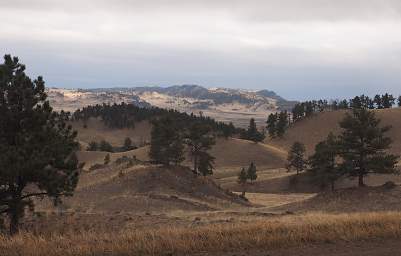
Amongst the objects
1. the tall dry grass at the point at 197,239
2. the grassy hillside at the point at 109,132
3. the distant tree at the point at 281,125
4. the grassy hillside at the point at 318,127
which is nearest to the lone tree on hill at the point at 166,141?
the tall dry grass at the point at 197,239

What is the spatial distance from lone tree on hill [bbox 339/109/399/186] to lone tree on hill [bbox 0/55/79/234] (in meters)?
25.6

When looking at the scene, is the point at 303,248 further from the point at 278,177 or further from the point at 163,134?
the point at 278,177

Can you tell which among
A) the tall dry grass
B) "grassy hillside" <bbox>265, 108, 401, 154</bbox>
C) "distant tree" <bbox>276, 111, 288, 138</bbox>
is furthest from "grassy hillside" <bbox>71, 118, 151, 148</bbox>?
the tall dry grass

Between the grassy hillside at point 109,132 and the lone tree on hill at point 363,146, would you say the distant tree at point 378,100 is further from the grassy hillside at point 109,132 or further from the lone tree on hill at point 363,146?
the lone tree on hill at point 363,146

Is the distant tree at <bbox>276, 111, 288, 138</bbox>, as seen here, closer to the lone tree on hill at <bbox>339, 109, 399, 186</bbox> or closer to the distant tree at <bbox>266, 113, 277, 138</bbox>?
the distant tree at <bbox>266, 113, 277, 138</bbox>

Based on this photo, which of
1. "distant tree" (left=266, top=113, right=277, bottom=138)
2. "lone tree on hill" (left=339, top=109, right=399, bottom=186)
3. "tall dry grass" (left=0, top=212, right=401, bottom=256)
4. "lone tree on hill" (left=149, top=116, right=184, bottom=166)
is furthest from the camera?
"distant tree" (left=266, top=113, right=277, bottom=138)

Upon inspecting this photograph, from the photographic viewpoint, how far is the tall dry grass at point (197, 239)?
9805mm

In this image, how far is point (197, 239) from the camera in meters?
10.3

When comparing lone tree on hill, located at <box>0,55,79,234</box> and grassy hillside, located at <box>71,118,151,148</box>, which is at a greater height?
lone tree on hill, located at <box>0,55,79,234</box>

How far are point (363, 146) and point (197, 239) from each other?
3245 centimetres

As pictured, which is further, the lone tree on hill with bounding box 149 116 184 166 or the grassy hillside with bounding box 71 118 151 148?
the grassy hillside with bounding box 71 118 151 148

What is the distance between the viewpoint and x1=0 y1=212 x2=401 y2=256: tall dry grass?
9.80 metres

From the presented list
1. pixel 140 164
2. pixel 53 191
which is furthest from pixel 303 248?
pixel 140 164

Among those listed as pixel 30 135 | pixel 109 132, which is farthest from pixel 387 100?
pixel 30 135
